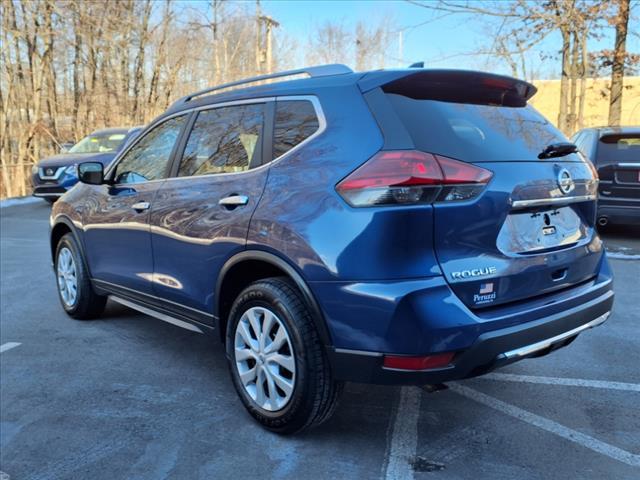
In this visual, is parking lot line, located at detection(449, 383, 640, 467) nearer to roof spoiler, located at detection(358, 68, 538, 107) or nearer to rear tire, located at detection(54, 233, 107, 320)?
roof spoiler, located at detection(358, 68, 538, 107)

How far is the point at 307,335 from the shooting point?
2.63 meters

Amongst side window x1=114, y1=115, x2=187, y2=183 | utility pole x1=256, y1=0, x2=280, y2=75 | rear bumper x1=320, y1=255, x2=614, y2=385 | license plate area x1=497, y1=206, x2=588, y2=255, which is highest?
utility pole x1=256, y1=0, x2=280, y2=75

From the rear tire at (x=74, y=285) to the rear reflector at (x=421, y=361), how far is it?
3.24m

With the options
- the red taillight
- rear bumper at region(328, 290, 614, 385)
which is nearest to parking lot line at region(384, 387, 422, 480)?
rear bumper at region(328, 290, 614, 385)

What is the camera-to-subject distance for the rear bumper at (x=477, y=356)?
2.39 metres

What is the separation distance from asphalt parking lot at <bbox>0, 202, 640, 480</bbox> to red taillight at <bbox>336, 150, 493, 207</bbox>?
4.08ft

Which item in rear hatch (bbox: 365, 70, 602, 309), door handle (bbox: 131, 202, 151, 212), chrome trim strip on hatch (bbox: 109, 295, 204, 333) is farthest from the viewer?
door handle (bbox: 131, 202, 151, 212)

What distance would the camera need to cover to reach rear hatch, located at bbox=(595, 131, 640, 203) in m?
7.45

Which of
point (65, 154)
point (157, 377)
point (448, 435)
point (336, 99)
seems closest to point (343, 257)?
point (336, 99)

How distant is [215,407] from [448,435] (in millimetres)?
1322

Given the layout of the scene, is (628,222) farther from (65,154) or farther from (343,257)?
A: (65,154)

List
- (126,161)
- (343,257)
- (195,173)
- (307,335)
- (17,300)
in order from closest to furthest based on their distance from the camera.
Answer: (343,257)
(307,335)
(195,173)
(126,161)
(17,300)

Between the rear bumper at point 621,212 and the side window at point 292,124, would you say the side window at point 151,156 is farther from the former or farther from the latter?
the rear bumper at point 621,212

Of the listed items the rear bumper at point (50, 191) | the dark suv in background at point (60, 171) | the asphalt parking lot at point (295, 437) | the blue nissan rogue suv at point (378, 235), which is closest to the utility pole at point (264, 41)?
the dark suv in background at point (60, 171)
